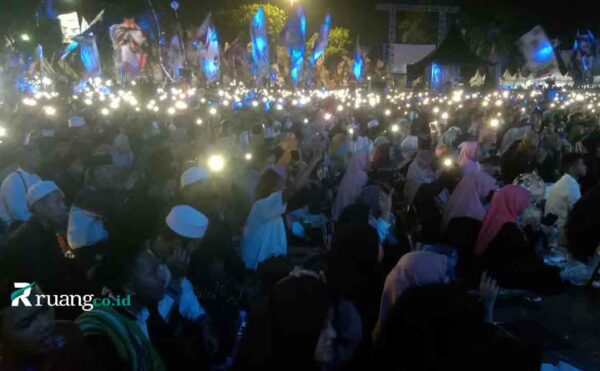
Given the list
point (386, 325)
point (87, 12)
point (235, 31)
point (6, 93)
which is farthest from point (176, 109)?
point (235, 31)

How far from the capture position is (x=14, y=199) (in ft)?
20.8

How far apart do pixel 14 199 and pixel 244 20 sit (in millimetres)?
46418

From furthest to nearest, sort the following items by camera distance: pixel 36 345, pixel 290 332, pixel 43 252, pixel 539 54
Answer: pixel 539 54 → pixel 43 252 → pixel 290 332 → pixel 36 345

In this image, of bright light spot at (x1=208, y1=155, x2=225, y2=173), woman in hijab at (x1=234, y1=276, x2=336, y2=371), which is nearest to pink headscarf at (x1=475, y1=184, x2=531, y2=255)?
woman in hijab at (x1=234, y1=276, x2=336, y2=371)

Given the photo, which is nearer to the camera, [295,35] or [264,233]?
[264,233]

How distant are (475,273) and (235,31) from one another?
50236mm

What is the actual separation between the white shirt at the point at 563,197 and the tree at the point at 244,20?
41.6 metres

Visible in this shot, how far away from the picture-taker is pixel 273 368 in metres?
2.98

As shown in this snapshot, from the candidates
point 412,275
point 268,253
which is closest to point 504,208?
point 268,253

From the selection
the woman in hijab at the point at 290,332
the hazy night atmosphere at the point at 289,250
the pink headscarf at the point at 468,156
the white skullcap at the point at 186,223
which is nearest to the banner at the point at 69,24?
the hazy night atmosphere at the point at 289,250

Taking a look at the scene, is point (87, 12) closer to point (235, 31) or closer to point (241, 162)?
point (235, 31)

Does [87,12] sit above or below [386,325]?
above

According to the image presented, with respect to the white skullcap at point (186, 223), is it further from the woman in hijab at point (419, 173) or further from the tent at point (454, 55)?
the tent at point (454, 55)

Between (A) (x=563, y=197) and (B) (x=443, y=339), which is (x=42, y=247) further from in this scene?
(A) (x=563, y=197)
